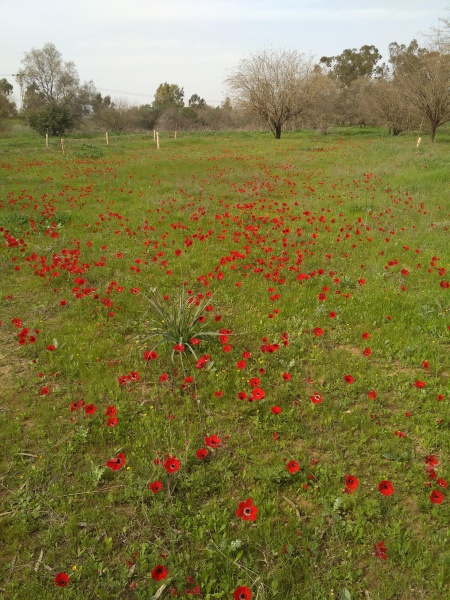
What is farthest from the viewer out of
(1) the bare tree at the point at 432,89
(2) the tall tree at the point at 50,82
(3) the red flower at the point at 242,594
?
(2) the tall tree at the point at 50,82

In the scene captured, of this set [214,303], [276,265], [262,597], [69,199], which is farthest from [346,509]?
[69,199]

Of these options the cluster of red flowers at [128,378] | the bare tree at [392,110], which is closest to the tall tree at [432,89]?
the bare tree at [392,110]

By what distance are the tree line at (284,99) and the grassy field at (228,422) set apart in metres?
22.6

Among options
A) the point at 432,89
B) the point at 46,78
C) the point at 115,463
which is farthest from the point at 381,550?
the point at 46,78

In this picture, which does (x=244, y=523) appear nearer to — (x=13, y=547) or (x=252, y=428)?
(x=252, y=428)

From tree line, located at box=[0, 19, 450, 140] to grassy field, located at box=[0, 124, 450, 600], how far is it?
22.6m

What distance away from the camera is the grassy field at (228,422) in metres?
2.34

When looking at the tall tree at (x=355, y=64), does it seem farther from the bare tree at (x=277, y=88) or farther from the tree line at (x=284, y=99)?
the bare tree at (x=277, y=88)

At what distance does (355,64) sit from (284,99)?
159 ft

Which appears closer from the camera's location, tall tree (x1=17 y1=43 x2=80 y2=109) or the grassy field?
the grassy field

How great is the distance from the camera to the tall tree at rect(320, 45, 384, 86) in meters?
70.9

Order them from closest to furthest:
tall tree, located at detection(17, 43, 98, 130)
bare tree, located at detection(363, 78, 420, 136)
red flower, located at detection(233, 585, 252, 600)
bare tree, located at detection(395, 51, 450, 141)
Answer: red flower, located at detection(233, 585, 252, 600) → bare tree, located at detection(395, 51, 450, 141) → bare tree, located at detection(363, 78, 420, 136) → tall tree, located at detection(17, 43, 98, 130)

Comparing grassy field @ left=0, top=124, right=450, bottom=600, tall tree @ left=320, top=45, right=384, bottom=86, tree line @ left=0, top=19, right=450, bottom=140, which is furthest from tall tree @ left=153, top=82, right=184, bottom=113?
grassy field @ left=0, top=124, right=450, bottom=600

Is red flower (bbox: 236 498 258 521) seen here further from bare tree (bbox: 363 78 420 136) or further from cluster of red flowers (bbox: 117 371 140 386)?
bare tree (bbox: 363 78 420 136)
